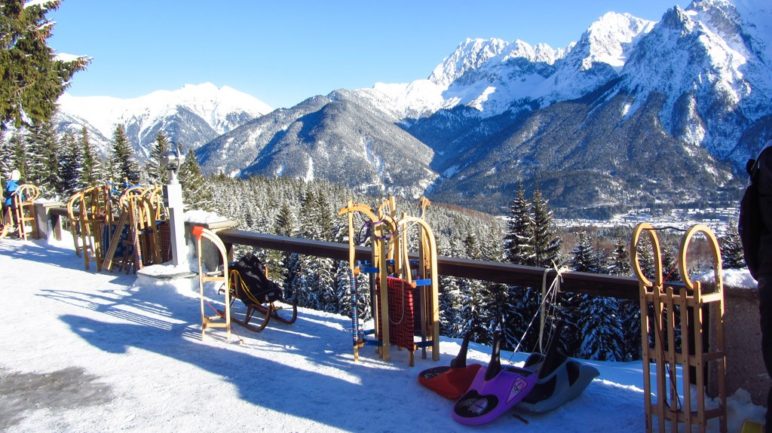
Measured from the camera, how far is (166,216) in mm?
9289

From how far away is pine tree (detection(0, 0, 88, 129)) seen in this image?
44.7ft

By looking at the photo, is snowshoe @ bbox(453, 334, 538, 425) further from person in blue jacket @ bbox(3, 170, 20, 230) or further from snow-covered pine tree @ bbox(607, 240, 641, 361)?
snow-covered pine tree @ bbox(607, 240, 641, 361)

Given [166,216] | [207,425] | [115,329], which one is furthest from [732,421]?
[166,216]

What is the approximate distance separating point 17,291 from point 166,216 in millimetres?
2379

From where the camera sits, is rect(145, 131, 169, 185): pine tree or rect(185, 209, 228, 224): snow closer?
rect(185, 209, 228, 224): snow

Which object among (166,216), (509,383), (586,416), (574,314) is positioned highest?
(166,216)

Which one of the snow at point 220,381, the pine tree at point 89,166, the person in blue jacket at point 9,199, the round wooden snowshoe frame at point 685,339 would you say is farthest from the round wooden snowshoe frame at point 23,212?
the pine tree at point 89,166

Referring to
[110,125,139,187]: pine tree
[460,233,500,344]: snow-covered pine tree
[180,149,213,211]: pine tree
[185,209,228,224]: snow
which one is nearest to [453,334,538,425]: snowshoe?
[185,209,228,224]: snow

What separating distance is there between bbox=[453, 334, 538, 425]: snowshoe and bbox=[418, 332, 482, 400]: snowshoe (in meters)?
0.18

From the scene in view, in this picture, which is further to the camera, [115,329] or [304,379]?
[115,329]

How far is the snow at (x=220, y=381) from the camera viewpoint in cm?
364

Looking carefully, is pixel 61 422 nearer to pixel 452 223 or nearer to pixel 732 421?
pixel 732 421

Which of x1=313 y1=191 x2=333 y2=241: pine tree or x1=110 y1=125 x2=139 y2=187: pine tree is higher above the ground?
x1=110 y1=125 x2=139 y2=187: pine tree

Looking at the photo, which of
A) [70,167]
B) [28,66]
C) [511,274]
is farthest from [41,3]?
[70,167]
